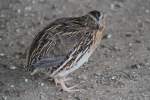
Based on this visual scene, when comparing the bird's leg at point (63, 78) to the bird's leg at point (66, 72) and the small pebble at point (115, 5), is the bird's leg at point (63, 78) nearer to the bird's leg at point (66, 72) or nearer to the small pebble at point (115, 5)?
the bird's leg at point (66, 72)

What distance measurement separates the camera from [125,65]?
706 centimetres

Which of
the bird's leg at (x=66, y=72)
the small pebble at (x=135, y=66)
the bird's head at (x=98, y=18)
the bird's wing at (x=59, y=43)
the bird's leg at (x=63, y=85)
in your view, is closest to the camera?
the bird's wing at (x=59, y=43)

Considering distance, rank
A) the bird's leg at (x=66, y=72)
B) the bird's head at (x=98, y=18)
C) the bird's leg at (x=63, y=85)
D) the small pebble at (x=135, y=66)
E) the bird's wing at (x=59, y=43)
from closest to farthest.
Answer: the bird's wing at (x=59, y=43), the bird's leg at (x=66, y=72), the bird's leg at (x=63, y=85), the bird's head at (x=98, y=18), the small pebble at (x=135, y=66)

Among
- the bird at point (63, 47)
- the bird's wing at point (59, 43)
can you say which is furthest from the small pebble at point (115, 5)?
the bird's wing at point (59, 43)

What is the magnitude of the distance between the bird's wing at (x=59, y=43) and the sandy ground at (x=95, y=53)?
18.4 inches

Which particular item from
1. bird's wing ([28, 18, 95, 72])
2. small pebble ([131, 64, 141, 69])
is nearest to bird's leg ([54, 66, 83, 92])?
bird's wing ([28, 18, 95, 72])

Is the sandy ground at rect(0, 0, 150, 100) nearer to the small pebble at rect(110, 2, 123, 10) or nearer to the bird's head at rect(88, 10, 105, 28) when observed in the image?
the small pebble at rect(110, 2, 123, 10)

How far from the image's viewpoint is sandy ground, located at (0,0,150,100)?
651 cm

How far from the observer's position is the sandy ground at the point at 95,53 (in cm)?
651

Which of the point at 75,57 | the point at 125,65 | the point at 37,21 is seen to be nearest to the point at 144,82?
the point at 125,65

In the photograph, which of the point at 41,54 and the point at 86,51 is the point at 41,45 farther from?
the point at 86,51

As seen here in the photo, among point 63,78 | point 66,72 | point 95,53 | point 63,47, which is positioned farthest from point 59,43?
point 95,53

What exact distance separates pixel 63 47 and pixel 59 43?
7 cm

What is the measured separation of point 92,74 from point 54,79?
0.54 metres
